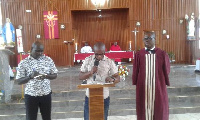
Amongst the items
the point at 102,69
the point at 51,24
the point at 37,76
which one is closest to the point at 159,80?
the point at 102,69

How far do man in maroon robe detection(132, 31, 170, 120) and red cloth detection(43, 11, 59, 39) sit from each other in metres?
8.15

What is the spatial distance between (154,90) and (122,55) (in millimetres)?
5581

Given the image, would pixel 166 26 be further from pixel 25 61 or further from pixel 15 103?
pixel 25 61

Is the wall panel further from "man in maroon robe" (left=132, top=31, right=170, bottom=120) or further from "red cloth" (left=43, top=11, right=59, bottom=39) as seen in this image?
"man in maroon robe" (left=132, top=31, right=170, bottom=120)

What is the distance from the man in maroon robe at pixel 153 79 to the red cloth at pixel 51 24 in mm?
8149

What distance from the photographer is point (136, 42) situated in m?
10.2

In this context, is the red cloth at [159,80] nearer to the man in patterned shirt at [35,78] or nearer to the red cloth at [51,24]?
the man in patterned shirt at [35,78]

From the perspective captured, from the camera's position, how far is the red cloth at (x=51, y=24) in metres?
9.94

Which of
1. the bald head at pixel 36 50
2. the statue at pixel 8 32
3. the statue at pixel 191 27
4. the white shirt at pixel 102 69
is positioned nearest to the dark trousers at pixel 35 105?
the bald head at pixel 36 50

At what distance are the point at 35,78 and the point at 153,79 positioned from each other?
4.80 ft

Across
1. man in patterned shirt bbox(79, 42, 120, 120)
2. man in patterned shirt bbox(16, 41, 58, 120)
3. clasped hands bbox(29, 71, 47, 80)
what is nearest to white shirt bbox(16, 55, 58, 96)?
man in patterned shirt bbox(16, 41, 58, 120)

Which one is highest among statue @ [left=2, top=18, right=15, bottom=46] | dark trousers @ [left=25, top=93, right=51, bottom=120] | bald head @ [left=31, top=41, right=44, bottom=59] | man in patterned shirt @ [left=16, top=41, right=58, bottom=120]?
statue @ [left=2, top=18, right=15, bottom=46]

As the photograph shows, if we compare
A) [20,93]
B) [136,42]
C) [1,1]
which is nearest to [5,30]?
[1,1]

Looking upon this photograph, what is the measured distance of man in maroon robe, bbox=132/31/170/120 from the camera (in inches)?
95.9
